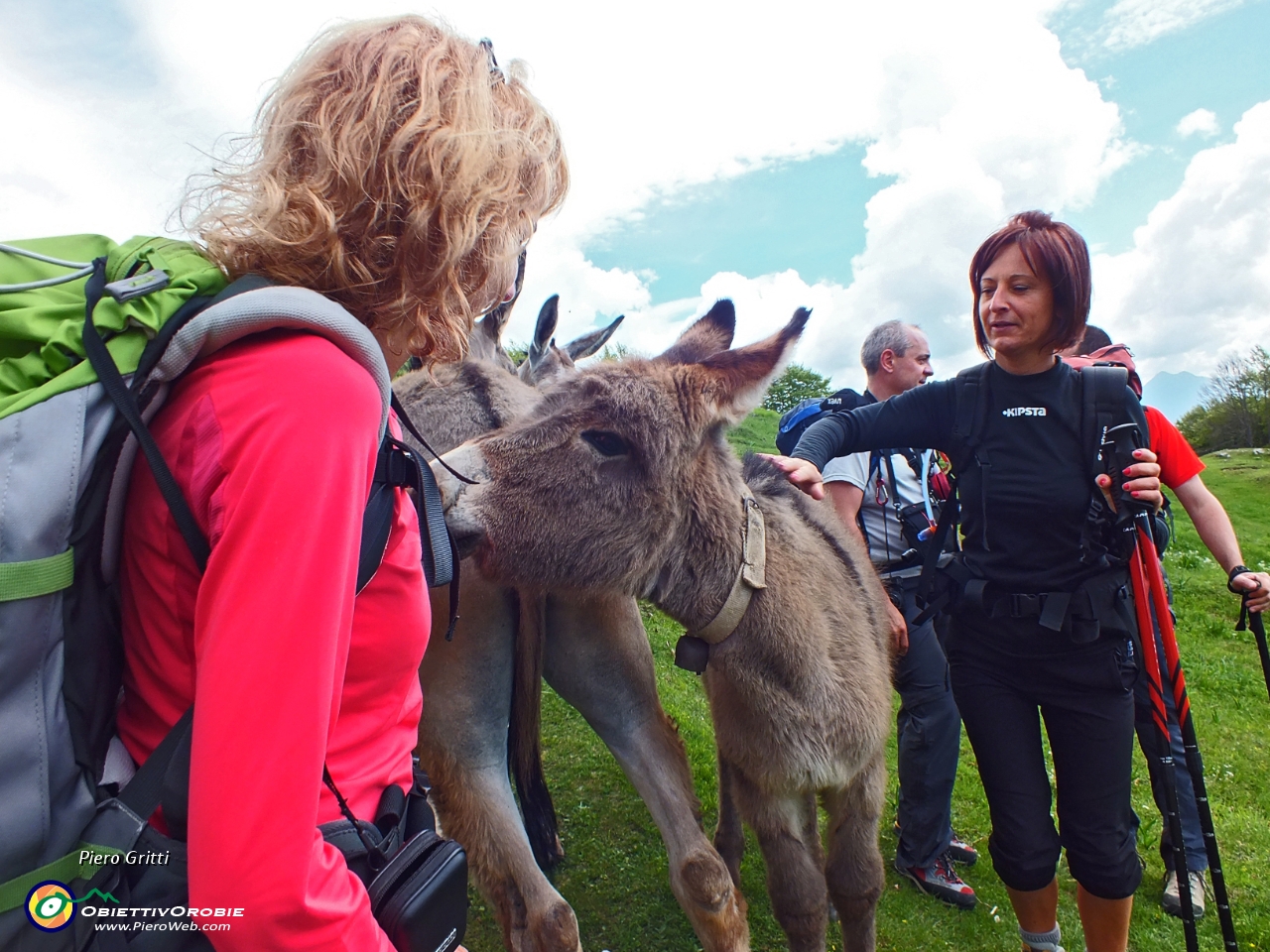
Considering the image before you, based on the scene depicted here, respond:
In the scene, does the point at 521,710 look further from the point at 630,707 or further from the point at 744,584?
the point at 744,584

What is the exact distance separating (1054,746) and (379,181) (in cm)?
315

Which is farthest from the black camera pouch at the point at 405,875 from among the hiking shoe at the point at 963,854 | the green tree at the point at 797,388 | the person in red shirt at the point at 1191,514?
the green tree at the point at 797,388

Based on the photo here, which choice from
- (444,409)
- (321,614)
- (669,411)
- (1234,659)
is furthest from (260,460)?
(1234,659)

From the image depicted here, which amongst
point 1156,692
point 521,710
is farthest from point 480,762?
point 1156,692

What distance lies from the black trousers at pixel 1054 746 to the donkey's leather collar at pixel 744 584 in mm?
987

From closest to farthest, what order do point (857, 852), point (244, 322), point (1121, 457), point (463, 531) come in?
point (244, 322) < point (463, 531) < point (1121, 457) < point (857, 852)

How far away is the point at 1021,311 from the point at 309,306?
2.80 m

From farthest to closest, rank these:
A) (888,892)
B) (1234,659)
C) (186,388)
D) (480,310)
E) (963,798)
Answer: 1. (1234,659)
2. (963,798)
3. (888,892)
4. (480,310)
5. (186,388)

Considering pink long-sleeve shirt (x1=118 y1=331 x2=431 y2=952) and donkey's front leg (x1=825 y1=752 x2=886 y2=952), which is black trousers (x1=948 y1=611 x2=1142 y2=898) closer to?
donkey's front leg (x1=825 y1=752 x2=886 y2=952)

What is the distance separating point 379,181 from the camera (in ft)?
4.14

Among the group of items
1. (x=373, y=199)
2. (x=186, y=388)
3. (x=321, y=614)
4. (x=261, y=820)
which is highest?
(x=373, y=199)

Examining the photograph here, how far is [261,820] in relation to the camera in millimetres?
855

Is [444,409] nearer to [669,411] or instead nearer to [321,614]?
[669,411]

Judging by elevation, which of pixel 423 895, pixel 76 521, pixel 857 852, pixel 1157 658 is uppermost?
pixel 76 521
